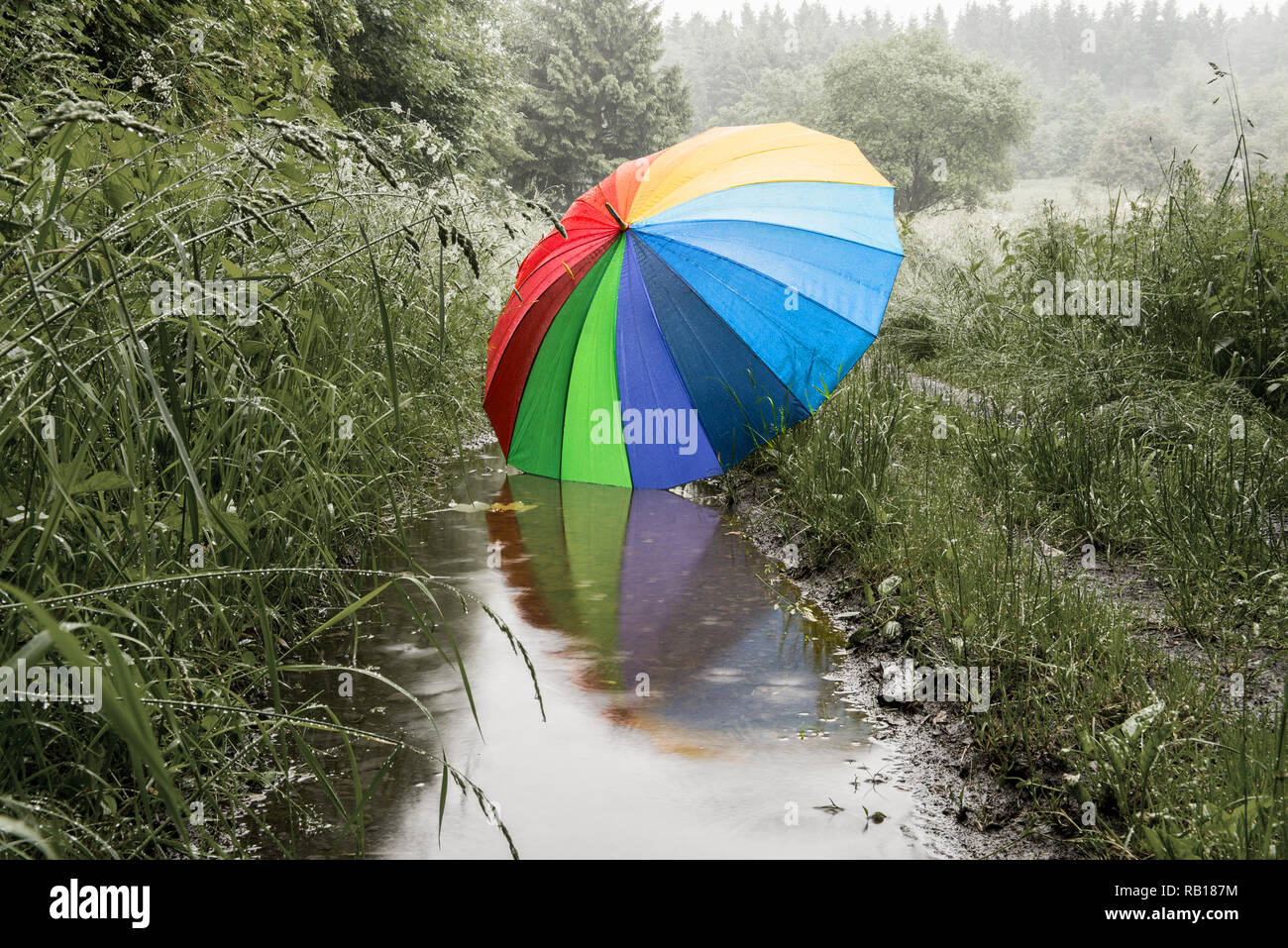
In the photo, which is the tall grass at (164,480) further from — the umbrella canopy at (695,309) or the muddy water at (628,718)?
the umbrella canopy at (695,309)

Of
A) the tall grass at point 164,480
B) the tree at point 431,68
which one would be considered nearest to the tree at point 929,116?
the tree at point 431,68

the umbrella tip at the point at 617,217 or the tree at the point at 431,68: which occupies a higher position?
the tree at the point at 431,68

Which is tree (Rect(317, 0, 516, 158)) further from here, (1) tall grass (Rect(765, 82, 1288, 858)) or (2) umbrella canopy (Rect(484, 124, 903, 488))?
(1) tall grass (Rect(765, 82, 1288, 858))

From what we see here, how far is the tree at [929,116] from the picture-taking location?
49.9m

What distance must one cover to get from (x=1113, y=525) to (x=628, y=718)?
6.99 ft

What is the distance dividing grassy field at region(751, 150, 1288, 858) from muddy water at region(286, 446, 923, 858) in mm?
383

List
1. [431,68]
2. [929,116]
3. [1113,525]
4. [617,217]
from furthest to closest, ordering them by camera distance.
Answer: [929,116] < [431,68] < [617,217] < [1113,525]

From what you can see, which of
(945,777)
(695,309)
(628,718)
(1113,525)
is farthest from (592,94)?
(945,777)

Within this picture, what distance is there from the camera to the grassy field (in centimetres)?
227

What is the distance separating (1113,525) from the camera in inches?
153

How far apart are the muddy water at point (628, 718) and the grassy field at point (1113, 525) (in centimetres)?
38

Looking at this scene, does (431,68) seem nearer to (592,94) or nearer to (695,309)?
(695,309)

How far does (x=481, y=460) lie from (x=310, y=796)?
4522mm

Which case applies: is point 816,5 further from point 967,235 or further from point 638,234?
point 638,234
